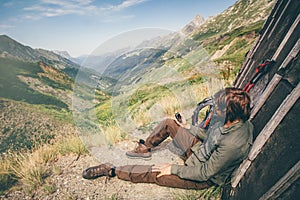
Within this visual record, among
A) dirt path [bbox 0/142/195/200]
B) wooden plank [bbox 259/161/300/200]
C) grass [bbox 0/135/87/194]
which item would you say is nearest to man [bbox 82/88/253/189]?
dirt path [bbox 0/142/195/200]

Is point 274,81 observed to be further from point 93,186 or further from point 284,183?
point 93,186

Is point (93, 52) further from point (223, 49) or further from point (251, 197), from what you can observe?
point (223, 49)

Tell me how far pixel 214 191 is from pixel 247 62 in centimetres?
279

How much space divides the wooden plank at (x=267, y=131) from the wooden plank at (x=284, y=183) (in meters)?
0.37

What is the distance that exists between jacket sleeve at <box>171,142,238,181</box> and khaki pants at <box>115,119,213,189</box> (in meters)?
0.18

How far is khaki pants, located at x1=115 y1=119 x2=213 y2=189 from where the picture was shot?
300 centimetres

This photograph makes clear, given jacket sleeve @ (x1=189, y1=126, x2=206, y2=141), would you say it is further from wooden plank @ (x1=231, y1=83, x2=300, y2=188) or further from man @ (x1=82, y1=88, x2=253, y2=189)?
wooden plank @ (x1=231, y1=83, x2=300, y2=188)

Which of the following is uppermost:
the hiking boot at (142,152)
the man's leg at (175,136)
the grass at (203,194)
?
the man's leg at (175,136)

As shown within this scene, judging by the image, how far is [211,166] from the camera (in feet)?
8.39

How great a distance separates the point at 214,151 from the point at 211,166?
18 cm

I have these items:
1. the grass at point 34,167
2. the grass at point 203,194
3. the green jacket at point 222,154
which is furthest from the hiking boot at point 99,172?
Result: the green jacket at point 222,154

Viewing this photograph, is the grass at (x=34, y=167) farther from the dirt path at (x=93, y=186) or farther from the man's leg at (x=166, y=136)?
the man's leg at (x=166, y=136)

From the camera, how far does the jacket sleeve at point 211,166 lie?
2424 mm

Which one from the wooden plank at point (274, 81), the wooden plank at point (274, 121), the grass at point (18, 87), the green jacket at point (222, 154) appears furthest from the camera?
the grass at point (18, 87)
